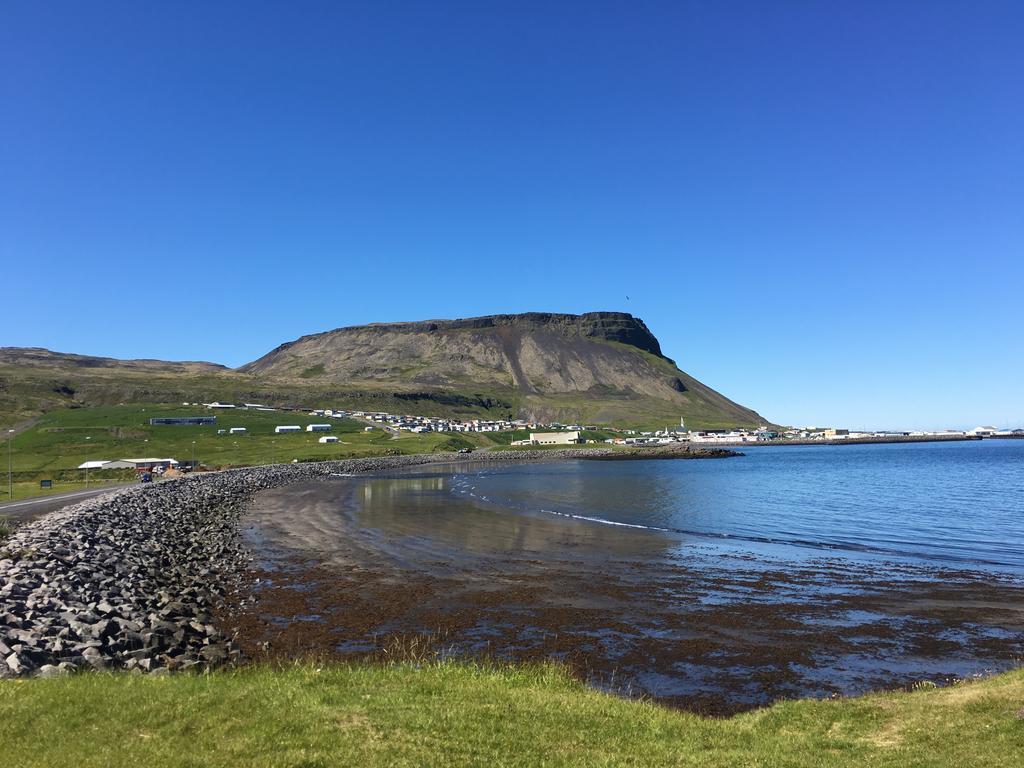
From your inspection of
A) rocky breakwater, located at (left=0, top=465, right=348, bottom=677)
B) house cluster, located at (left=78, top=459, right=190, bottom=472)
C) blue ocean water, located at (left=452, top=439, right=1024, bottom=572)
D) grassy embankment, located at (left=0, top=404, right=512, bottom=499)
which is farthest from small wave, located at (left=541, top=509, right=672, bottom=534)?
grassy embankment, located at (left=0, top=404, right=512, bottom=499)

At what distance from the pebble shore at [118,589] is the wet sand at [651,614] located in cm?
198

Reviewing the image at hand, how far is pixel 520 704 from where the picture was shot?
14.0m

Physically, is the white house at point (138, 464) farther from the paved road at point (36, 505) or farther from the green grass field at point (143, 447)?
the paved road at point (36, 505)

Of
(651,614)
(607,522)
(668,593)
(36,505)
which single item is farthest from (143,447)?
(651,614)

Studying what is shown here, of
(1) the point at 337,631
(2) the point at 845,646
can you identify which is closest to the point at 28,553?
(1) the point at 337,631

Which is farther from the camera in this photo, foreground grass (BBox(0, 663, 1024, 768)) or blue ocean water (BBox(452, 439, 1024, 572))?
blue ocean water (BBox(452, 439, 1024, 572))

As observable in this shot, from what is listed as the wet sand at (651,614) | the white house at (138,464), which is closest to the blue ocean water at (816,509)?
the wet sand at (651,614)

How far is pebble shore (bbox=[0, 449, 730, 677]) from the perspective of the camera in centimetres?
1786

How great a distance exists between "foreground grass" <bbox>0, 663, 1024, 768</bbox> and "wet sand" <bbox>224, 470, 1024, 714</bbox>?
457 centimetres

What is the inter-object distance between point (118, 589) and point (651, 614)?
71.0 ft

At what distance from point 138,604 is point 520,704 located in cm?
1775

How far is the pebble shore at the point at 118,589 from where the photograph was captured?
58.6 feet

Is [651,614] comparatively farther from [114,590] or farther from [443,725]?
[114,590]

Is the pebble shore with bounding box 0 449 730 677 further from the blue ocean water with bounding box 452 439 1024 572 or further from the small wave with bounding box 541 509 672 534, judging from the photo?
the blue ocean water with bounding box 452 439 1024 572
